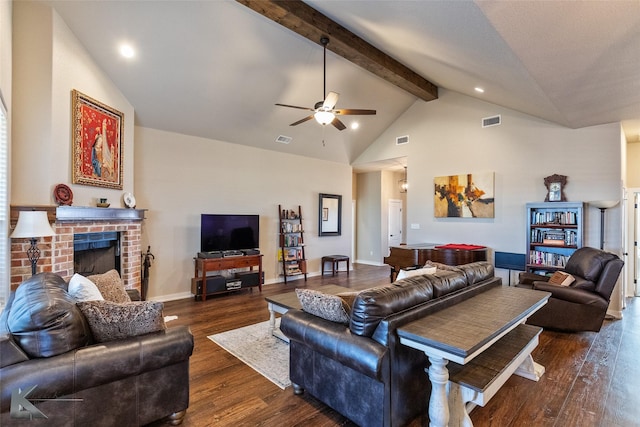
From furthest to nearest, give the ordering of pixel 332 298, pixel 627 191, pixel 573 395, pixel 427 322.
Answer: pixel 627 191 < pixel 573 395 < pixel 332 298 < pixel 427 322

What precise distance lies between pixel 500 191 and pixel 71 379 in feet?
20.9

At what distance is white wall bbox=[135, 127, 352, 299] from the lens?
5.16m

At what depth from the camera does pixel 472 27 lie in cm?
282

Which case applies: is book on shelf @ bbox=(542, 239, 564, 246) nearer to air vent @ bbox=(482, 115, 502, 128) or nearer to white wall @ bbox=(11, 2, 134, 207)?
air vent @ bbox=(482, 115, 502, 128)

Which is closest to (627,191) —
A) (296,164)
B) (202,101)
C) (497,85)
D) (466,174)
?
(466,174)

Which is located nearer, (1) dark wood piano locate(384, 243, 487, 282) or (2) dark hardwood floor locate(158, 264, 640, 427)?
(2) dark hardwood floor locate(158, 264, 640, 427)

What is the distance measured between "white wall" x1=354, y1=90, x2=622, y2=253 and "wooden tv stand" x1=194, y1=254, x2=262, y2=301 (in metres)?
3.52

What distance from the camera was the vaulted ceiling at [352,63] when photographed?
2.49 metres

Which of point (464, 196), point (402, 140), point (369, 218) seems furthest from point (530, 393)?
point (369, 218)

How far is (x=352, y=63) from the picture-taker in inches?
199

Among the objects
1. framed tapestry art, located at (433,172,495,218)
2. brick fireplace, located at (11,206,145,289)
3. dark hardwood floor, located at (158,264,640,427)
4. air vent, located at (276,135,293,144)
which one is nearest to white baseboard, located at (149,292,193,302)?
brick fireplace, located at (11,206,145,289)

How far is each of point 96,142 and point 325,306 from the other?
3705 millimetres

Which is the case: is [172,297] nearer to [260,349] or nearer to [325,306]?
[260,349]

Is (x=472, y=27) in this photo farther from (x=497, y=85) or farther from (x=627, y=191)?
(x=627, y=191)
